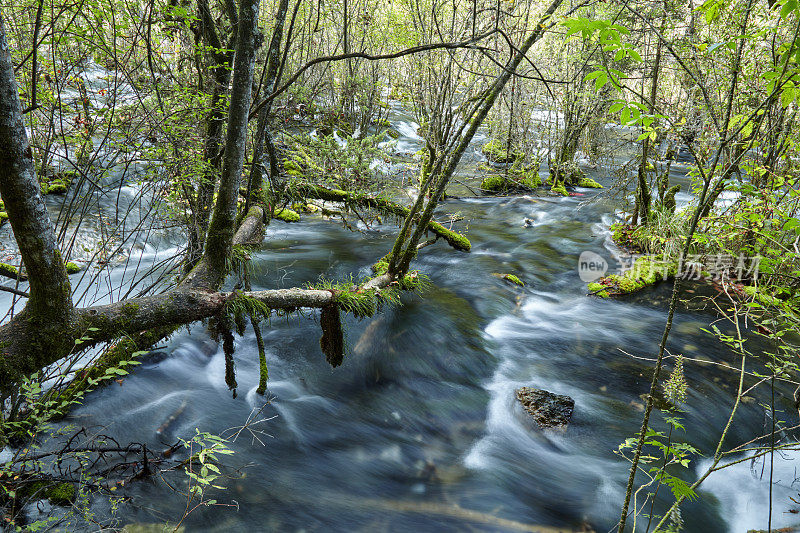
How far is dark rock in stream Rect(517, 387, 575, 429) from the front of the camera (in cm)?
460

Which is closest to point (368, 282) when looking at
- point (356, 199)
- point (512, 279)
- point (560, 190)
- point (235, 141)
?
point (356, 199)

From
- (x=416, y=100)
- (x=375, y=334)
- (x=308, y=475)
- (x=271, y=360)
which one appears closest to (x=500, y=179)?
(x=416, y=100)

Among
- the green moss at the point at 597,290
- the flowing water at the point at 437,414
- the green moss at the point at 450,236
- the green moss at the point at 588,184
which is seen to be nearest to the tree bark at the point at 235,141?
the flowing water at the point at 437,414

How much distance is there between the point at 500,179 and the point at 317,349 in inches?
381

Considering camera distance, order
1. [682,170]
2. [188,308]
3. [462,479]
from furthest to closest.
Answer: [682,170]
[462,479]
[188,308]

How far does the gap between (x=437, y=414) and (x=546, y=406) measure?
1.25 meters

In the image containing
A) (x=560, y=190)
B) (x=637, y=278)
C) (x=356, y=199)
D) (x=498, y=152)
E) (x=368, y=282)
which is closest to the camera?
(x=368, y=282)

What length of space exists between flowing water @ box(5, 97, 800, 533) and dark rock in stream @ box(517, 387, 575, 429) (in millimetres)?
106

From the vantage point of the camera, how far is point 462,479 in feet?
12.8

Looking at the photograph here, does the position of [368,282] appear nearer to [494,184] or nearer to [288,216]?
[288,216]

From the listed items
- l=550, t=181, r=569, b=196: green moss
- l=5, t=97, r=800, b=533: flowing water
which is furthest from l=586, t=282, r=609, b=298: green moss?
l=550, t=181, r=569, b=196: green moss

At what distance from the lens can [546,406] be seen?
4.77 metres

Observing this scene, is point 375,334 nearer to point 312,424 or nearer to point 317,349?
point 317,349

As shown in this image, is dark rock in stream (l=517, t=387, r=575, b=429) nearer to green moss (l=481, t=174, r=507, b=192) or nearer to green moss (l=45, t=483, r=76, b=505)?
green moss (l=45, t=483, r=76, b=505)
